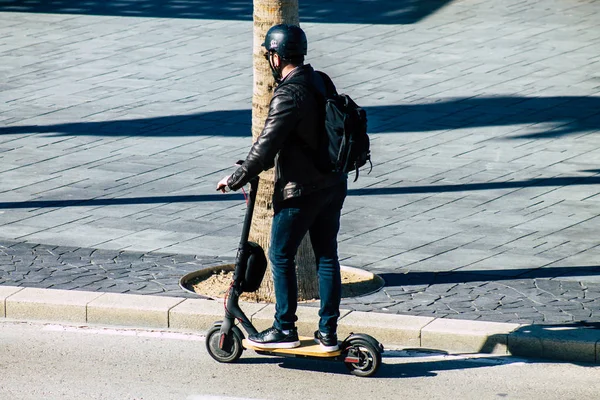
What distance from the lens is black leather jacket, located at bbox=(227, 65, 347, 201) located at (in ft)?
20.2

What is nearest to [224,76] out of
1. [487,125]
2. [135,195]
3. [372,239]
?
[487,125]

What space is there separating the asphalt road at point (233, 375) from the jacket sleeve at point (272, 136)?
1.11 meters

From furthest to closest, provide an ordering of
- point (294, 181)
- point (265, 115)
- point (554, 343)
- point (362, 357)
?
1. point (265, 115)
2. point (554, 343)
3. point (362, 357)
4. point (294, 181)

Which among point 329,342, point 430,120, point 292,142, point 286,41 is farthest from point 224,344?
point 430,120

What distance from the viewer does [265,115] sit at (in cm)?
765

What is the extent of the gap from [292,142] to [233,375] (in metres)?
1.35

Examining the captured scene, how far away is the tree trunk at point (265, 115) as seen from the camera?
761 cm

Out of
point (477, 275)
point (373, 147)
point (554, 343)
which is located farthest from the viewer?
point (373, 147)

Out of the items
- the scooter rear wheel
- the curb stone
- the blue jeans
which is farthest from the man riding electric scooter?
the curb stone

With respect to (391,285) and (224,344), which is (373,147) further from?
(224,344)

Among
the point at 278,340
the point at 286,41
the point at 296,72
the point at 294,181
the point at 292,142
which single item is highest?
the point at 286,41

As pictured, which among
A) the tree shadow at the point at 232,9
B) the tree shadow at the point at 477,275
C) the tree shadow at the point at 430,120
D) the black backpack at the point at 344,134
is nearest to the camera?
the black backpack at the point at 344,134

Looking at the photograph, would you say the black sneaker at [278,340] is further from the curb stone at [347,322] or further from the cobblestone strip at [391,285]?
the cobblestone strip at [391,285]

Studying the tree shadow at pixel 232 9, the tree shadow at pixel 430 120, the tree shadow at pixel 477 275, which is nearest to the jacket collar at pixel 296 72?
the tree shadow at pixel 477 275
